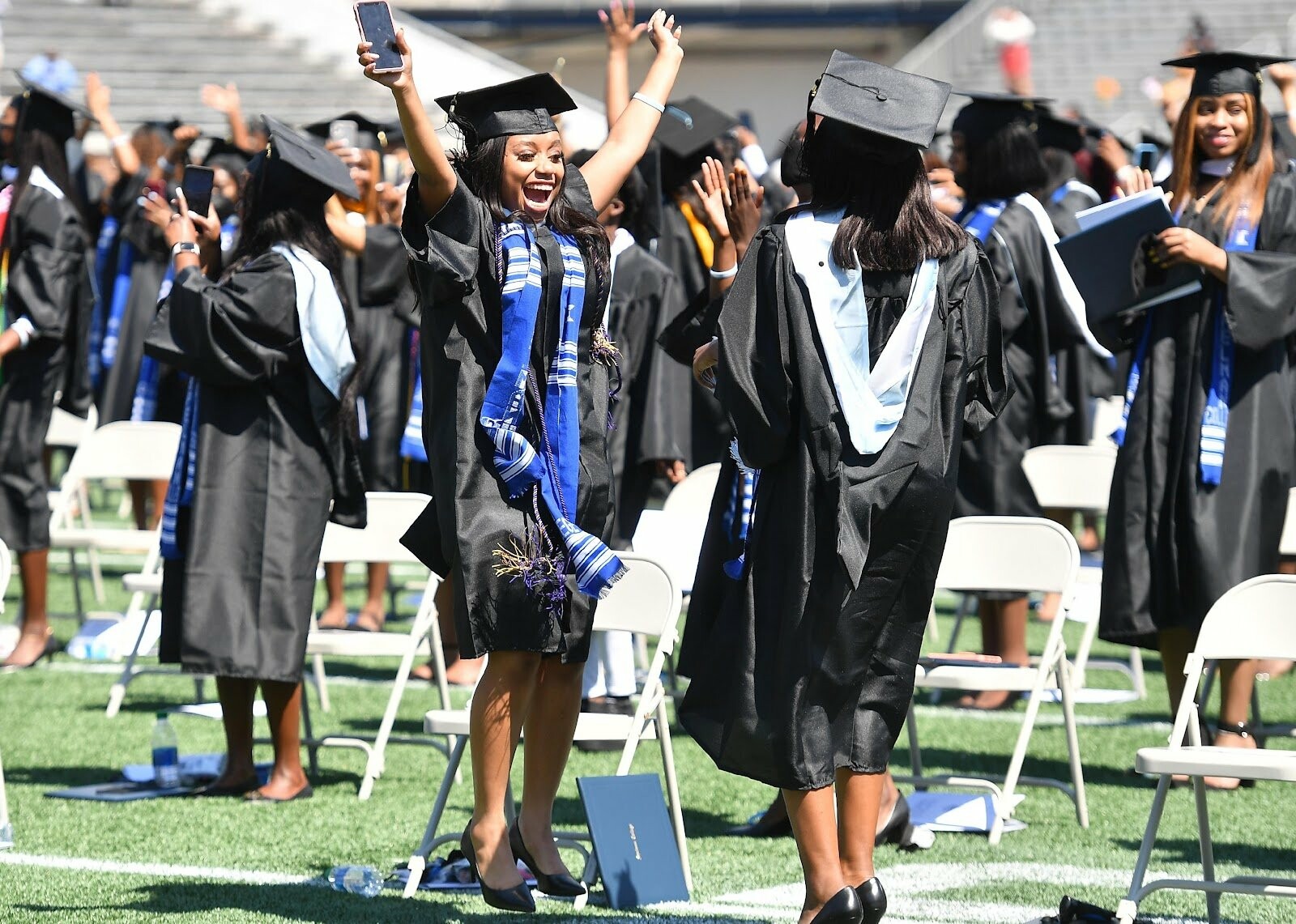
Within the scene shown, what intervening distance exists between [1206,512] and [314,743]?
307 centimetres

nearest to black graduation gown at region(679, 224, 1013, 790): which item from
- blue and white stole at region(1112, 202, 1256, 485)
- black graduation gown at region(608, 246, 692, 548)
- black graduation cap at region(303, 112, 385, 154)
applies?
blue and white stole at region(1112, 202, 1256, 485)

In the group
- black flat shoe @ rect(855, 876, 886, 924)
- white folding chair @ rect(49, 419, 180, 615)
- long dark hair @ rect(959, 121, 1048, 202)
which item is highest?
long dark hair @ rect(959, 121, 1048, 202)

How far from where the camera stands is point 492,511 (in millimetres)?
4648

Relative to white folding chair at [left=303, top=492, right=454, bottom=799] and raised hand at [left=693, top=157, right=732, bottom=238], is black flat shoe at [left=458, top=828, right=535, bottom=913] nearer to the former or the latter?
raised hand at [left=693, top=157, right=732, bottom=238]

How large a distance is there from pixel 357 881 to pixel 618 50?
2.49m

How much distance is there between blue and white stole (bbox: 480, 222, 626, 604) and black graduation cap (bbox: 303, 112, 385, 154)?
14.9ft

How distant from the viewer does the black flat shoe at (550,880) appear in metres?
4.79

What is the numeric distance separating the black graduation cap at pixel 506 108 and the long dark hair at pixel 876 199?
0.75 metres

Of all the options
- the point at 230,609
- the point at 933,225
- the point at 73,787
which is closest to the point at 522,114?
the point at 933,225

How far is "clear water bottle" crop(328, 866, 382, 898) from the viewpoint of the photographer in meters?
5.21

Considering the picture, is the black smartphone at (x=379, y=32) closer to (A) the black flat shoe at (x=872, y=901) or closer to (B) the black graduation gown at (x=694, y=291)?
(A) the black flat shoe at (x=872, y=901)

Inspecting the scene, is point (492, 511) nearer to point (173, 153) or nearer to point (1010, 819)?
point (1010, 819)

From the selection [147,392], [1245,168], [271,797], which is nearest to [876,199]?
[1245,168]

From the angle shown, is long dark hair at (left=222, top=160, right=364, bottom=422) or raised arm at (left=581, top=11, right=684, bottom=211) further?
long dark hair at (left=222, top=160, right=364, bottom=422)
